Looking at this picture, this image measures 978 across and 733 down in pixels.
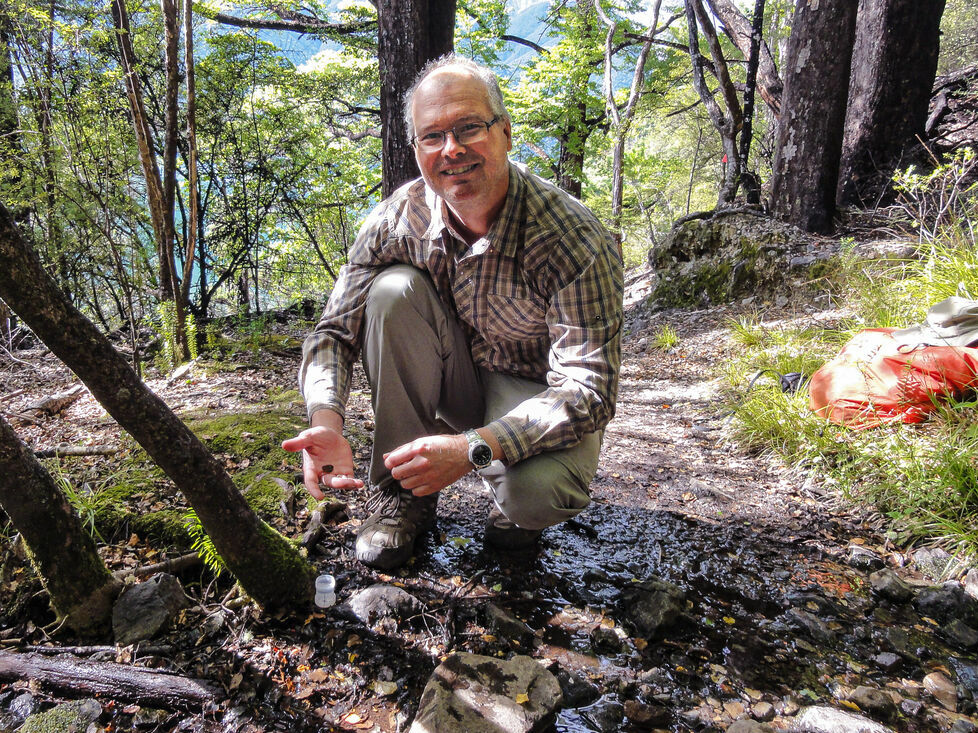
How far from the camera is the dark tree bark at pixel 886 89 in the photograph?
6.08m

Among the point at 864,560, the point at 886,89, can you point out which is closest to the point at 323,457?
the point at 864,560

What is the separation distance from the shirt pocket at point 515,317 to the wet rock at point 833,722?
1.36 metres

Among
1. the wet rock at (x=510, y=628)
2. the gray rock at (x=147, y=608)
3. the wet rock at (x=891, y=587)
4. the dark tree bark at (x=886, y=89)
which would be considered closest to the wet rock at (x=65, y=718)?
the gray rock at (x=147, y=608)

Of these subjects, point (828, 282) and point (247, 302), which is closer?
point (828, 282)

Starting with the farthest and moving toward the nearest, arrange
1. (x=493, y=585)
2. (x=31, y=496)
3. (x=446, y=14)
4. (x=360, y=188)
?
(x=360, y=188) → (x=446, y=14) → (x=493, y=585) → (x=31, y=496)

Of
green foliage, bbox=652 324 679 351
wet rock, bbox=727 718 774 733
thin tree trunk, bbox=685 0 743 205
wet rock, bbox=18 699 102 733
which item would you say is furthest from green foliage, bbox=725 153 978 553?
thin tree trunk, bbox=685 0 743 205

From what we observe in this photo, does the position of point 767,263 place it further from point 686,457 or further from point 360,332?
point 360,332

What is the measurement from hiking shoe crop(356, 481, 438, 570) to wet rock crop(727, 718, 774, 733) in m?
1.13

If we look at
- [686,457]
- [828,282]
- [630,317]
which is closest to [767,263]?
[828,282]

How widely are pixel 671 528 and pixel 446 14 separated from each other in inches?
142

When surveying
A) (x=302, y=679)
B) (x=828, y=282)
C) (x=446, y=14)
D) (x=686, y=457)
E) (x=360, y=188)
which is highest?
(x=446, y=14)

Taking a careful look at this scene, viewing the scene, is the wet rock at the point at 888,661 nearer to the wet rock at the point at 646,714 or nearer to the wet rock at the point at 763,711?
the wet rock at the point at 763,711

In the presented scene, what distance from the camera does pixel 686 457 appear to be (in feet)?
10.8

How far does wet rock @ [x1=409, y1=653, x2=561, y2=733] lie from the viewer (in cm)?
133
